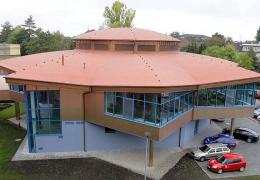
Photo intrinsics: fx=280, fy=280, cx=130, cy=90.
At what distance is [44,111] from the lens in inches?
960

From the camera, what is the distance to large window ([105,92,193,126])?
21312 mm

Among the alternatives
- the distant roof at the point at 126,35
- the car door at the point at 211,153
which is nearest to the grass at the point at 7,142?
A: the distant roof at the point at 126,35

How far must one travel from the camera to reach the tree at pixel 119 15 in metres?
70.9

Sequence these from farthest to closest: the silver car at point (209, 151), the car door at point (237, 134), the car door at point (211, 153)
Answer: the car door at point (237, 134), the car door at point (211, 153), the silver car at point (209, 151)

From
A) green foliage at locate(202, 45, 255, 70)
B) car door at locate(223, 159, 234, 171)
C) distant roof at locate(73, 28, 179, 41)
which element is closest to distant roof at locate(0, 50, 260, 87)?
distant roof at locate(73, 28, 179, 41)

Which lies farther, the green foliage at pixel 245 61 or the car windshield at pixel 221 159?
the green foliage at pixel 245 61

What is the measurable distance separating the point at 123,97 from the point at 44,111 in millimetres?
7296

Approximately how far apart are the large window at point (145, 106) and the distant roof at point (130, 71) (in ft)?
3.85

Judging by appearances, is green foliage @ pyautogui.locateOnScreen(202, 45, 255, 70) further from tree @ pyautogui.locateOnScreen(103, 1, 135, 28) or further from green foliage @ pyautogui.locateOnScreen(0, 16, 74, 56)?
green foliage @ pyautogui.locateOnScreen(0, 16, 74, 56)

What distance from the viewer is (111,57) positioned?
91.3 ft

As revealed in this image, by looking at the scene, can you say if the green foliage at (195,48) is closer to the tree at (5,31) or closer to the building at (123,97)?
the building at (123,97)

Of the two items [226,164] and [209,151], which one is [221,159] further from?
[209,151]

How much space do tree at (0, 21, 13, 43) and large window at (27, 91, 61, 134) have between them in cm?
8869

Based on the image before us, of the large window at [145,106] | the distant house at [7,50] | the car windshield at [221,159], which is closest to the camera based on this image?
the large window at [145,106]
